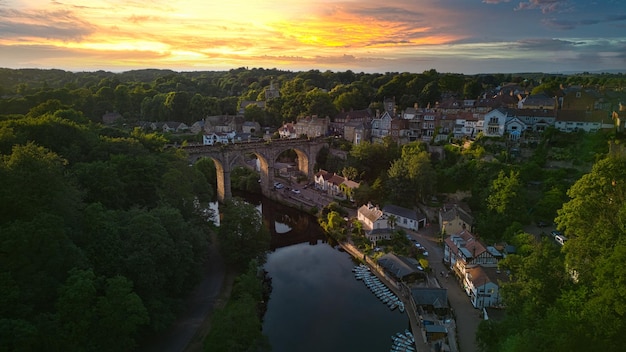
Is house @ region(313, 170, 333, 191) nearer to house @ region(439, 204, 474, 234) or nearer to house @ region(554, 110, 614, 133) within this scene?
house @ region(439, 204, 474, 234)

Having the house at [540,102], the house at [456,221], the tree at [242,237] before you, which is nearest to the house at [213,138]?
the tree at [242,237]

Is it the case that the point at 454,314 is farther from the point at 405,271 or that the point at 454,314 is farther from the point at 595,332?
the point at 595,332

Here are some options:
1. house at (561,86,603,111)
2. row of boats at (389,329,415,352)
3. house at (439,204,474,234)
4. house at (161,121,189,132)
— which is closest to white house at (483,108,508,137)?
house at (561,86,603,111)

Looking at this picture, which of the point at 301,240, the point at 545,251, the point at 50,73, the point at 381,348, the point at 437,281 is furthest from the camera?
the point at 50,73

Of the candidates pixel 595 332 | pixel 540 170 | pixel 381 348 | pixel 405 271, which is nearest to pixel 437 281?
pixel 405 271

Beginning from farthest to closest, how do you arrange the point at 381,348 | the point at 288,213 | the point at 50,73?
the point at 50,73, the point at 288,213, the point at 381,348

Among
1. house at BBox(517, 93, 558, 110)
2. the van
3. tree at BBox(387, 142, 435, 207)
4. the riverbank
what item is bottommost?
the riverbank
